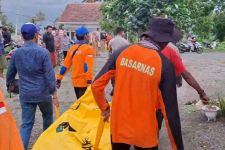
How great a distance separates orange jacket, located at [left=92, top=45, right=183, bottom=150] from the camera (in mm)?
3926

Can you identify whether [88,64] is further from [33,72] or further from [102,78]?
[102,78]

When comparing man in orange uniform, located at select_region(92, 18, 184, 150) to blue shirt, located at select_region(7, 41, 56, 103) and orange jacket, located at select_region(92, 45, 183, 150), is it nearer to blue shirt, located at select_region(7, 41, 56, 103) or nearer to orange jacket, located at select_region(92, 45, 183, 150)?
orange jacket, located at select_region(92, 45, 183, 150)

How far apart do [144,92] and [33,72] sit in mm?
2338

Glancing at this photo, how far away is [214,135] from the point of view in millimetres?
7602

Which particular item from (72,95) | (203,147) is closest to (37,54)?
(203,147)

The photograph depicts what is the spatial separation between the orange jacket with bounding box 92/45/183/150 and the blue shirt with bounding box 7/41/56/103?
1.90 m

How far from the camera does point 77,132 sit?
607cm

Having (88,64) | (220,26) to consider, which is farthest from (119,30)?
(220,26)

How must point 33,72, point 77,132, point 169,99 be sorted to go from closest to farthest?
point 169,99 < point 33,72 < point 77,132

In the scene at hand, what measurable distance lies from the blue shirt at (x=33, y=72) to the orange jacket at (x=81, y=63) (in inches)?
69.0

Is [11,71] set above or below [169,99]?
below

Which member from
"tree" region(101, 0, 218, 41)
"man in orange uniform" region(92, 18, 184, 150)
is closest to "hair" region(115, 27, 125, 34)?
"tree" region(101, 0, 218, 41)

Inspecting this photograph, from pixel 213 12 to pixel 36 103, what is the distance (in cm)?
306

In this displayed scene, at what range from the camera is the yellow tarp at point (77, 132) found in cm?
586
